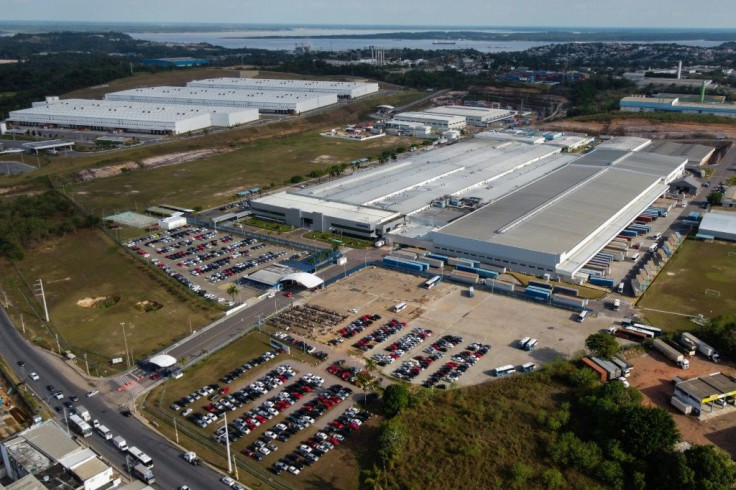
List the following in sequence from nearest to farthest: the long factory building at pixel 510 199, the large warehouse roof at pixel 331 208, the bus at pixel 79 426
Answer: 1. the bus at pixel 79 426
2. the long factory building at pixel 510 199
3. the large warehouse roof at pixel 331 208

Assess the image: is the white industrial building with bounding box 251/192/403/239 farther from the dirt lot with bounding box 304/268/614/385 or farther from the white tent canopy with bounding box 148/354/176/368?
the white tent canopy with bounding box 148/354/176/368

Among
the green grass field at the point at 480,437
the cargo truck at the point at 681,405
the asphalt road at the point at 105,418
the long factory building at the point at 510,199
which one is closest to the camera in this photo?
the green grass field at the point at 480,437


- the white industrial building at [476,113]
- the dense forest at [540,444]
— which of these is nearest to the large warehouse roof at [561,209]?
the dense forest at [540,444]

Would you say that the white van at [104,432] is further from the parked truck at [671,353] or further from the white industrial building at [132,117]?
the white industrial building at [132,117]

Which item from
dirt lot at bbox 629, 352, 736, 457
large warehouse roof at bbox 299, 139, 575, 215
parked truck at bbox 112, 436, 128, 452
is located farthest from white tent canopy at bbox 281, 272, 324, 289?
dirt lot at bbox 629, 352, 736, 457

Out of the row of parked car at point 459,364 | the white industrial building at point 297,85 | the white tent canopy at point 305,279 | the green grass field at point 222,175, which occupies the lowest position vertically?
the row of parked car at point 459,364

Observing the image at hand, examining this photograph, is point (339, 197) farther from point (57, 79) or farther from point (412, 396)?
point (57, 79)

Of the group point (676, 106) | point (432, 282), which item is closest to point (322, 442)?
point (432, 282)
